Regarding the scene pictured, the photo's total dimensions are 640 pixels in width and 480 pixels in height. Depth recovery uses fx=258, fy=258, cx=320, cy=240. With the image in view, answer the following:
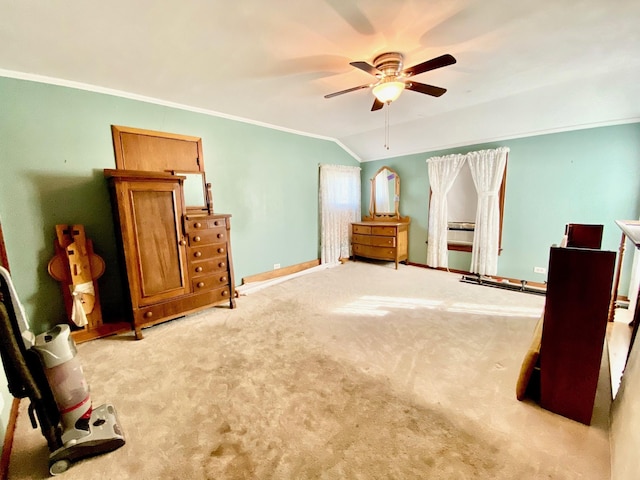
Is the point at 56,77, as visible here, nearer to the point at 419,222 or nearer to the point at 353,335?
the point at 353,335

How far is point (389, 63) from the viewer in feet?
7.08

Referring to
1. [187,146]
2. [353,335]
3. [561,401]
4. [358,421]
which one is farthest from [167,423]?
A: [187,146]

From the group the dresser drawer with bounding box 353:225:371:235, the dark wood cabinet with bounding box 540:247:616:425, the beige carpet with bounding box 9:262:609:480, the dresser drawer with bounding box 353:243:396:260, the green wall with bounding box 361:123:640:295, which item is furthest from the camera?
the dresser drawer with bounding box 353:225:371:235

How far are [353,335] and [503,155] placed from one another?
3.48m

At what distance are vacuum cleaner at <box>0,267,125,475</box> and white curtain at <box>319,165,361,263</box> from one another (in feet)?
12.7

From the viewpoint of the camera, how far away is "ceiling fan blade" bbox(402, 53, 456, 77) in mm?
1784

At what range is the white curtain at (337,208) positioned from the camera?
487 cm

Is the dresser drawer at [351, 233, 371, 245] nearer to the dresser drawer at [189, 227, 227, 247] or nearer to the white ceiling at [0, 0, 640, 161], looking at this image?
the white ceiling at [0, 0, 640, 161]

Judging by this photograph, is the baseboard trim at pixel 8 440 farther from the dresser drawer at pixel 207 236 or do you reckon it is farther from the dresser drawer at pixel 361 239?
the dresser drawer at pixel 361 239

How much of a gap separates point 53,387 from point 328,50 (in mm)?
2726

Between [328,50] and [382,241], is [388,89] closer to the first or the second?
[328,50]

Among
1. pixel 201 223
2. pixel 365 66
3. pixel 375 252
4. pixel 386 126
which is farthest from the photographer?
pixel 375 252

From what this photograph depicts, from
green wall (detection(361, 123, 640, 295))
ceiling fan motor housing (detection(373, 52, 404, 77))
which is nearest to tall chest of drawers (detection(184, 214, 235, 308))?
ceiling fan motor housing (detection(373, 52, 404, 77))

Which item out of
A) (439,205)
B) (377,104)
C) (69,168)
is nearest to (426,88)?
(377,104)
